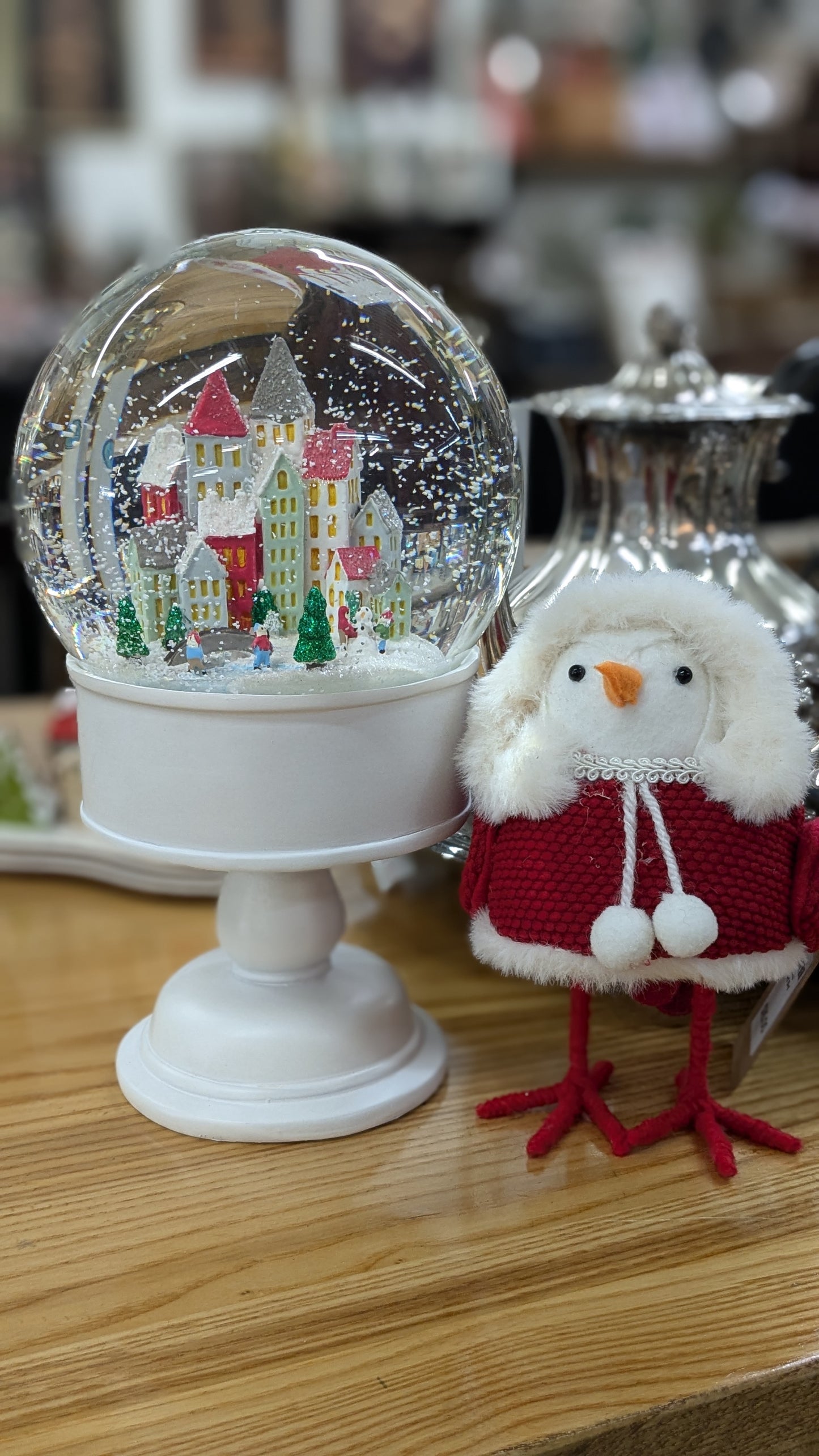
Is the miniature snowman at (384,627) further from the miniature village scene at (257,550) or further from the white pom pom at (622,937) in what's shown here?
the white pom pom at (622,937)

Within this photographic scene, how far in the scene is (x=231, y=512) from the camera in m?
0.57

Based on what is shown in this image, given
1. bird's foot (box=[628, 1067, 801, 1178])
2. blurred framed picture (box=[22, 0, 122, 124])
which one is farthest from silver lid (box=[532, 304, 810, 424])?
blurred framed picture (box=[22, 0, 122, 124])

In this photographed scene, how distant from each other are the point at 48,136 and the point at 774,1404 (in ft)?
8.63

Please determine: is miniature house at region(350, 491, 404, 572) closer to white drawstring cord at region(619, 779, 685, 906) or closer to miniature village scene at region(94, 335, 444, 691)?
miniature village scene at region(94, 335, 444, 691)

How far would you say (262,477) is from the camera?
57 centimetres

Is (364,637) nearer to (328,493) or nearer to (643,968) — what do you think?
(328,493)

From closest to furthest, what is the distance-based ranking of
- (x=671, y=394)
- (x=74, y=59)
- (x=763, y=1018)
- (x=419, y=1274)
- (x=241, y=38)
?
(x=419, y=1274)
(x=763, y=1018)
(x=671, y=394)
(x=74, y=59)
(x=241, y=38)

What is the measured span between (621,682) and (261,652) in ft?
0.49

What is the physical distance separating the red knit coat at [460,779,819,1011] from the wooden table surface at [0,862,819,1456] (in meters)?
0.11

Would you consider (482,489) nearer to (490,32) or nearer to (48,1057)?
(48,1057)

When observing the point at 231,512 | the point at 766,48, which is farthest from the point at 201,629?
the point at 766,48

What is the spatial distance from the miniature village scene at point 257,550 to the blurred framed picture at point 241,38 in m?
2.39

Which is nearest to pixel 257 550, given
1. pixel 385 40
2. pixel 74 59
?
pixel 74 59

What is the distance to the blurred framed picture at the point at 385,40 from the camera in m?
2.73
